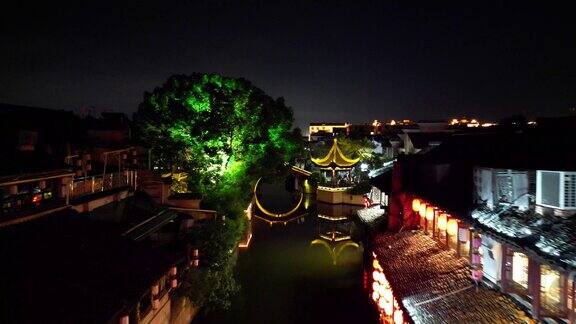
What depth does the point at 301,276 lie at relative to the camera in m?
25.5

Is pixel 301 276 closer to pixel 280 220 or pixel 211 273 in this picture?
pixel 211 273

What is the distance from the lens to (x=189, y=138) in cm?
2802

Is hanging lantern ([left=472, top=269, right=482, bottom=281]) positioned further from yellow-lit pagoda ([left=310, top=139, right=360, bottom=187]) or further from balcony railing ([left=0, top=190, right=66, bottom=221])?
yellow-lit pagoda ([left=310, top=139, right=360, bottom=187])

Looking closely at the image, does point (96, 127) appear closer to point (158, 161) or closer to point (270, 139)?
point (158, 161)

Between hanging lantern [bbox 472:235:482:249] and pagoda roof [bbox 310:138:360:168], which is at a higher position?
pagoda roof [bbox 310:138:360:168]

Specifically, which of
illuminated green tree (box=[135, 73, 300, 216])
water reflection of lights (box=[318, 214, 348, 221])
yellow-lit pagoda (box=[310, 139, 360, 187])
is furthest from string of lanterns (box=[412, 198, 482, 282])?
yellow-lit pagoda (box=[310, 139, 360, 187])

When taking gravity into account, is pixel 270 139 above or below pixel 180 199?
above

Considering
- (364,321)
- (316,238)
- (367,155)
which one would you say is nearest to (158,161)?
(316,238)

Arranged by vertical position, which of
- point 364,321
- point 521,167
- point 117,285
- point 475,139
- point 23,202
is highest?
point 475,139

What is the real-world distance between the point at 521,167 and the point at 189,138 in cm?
2202

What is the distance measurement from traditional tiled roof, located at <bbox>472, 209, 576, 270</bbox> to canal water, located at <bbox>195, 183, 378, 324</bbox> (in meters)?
11.4

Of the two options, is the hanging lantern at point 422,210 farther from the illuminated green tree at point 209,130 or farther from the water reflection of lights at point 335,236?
the water reflection of lights at point 335,236

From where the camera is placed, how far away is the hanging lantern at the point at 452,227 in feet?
45.1

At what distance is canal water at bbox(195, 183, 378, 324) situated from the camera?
20156 millimetres
